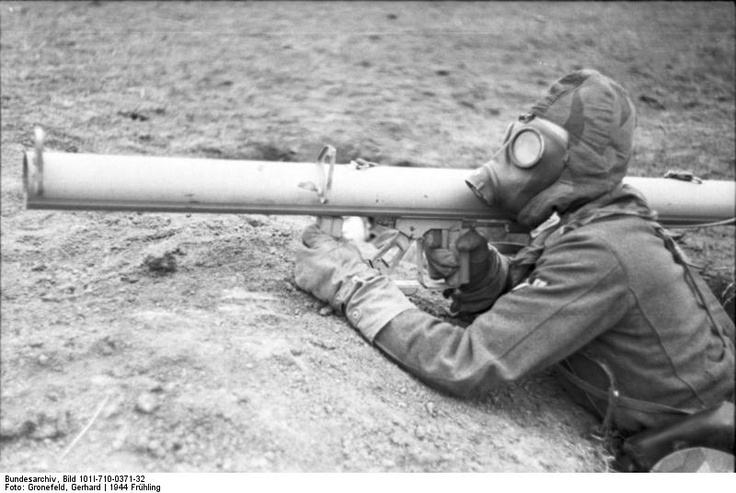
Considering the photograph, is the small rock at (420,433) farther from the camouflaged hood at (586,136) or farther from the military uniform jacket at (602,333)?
the camouflaged hood at (586,136)

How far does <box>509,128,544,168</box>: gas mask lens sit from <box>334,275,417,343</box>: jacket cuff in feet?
2.19

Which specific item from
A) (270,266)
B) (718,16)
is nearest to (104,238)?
(270,266)

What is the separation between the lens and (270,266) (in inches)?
127

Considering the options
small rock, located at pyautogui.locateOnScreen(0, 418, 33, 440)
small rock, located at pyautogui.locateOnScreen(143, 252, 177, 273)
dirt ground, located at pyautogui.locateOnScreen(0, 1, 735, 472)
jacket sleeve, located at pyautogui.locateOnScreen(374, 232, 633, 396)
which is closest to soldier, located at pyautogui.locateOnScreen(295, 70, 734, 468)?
jacket sleeve, located at pyautogui.locateOnScreen(374, 232, 633, 396)

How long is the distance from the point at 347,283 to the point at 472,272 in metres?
0.63

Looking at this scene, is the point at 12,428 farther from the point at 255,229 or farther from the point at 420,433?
the point at 255,229

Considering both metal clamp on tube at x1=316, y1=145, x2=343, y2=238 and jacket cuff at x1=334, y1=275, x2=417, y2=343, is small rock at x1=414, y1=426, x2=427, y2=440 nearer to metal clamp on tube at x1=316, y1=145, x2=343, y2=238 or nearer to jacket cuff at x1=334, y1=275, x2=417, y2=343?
jacket cuff at x1=334, y1=275, x2=417, y2=343

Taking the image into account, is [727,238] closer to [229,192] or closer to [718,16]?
[229,192]

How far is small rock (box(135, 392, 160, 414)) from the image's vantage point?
2277 mm

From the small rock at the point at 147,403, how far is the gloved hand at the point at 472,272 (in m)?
1.32

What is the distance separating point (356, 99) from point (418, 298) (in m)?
2.34

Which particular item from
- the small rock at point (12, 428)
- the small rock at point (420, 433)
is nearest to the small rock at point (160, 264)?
the small rock at point (12, 428)

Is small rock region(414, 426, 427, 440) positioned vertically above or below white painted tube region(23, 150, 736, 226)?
below

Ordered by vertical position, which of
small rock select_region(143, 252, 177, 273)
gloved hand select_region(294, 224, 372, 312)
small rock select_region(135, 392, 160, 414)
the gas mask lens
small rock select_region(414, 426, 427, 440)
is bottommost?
small rock select_region(414, 426, 427, 440)
